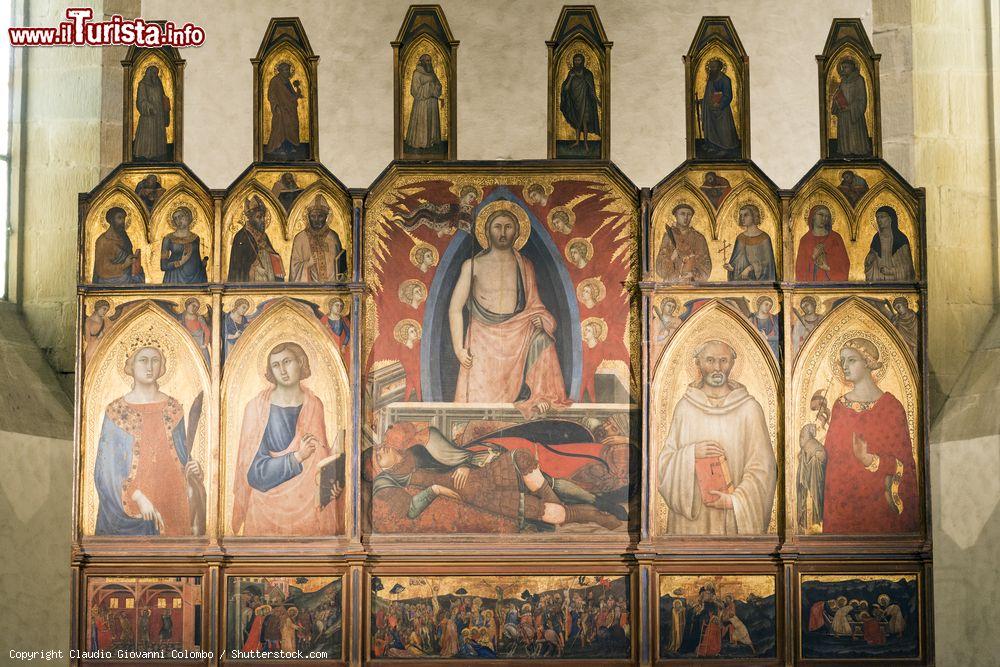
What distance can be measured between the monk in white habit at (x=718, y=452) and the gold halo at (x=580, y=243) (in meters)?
1.16

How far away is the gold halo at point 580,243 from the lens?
1117 centimetres

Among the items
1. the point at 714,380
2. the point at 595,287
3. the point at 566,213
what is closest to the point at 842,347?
→ the point at 714,380

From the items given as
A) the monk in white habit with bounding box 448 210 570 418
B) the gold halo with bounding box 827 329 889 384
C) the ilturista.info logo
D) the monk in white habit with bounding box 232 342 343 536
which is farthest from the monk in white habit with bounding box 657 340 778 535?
the ilturista.info logo

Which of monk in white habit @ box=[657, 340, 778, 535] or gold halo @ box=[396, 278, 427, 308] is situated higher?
gold halo @ box=[396, 278, 427, 308]

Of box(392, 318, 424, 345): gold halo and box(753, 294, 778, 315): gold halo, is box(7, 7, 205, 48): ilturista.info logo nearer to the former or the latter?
box(392, 318, 424, 345): gold halo

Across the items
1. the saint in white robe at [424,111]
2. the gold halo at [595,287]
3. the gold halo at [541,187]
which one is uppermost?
the saint in white robe at [424,111]

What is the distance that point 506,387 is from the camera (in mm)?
11102

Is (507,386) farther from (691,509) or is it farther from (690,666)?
(690,666)

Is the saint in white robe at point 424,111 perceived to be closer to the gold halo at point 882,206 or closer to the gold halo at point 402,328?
the gold halo at point 402,328

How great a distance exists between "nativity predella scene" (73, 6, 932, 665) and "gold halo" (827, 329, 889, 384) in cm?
2

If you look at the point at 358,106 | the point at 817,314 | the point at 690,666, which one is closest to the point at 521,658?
the point at 690,666

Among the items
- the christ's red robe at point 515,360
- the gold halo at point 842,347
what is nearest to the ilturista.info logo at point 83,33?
the christ's red robe at point 515,360

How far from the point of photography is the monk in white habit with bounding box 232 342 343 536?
10.9 meters

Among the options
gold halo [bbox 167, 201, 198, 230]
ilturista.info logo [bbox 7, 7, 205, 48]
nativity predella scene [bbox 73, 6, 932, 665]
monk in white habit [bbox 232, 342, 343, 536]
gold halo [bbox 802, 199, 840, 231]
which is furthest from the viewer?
ilturista.info logo [bbox 7, 7, 205, 48]
